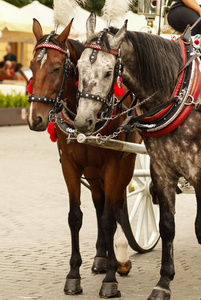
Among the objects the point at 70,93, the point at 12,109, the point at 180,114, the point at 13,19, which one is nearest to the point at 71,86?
the point at 70,93

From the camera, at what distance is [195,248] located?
23.3 ft

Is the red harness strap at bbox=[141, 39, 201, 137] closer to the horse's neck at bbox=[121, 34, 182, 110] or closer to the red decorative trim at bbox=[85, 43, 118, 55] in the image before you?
the horse's neck at bbox=[121, 34, 182, 110]

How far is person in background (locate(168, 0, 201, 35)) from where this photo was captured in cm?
596

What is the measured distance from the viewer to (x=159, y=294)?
203 inches

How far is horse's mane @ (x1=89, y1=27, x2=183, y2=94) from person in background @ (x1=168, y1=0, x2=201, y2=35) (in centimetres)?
106

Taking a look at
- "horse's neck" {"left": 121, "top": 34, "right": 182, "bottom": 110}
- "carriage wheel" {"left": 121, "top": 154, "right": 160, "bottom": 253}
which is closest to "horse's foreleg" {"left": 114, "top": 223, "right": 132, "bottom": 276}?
"carriage wheel" {"left": 121, "top": 154, "right": 160, "bottom": 253}

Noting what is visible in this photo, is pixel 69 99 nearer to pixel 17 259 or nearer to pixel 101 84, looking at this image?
pixel 101 84

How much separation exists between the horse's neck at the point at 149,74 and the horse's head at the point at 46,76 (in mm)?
532

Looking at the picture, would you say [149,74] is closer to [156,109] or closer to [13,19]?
[156,109]

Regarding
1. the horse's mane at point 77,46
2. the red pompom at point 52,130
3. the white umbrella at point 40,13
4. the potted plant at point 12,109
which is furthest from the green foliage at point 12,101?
the horse's mane at point 77,46

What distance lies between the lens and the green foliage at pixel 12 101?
1862cm

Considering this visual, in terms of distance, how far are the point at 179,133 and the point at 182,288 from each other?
1432 mm

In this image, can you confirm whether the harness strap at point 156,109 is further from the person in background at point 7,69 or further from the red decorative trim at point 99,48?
the person in background at point 7,69

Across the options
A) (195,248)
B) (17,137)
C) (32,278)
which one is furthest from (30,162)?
(32,278)
